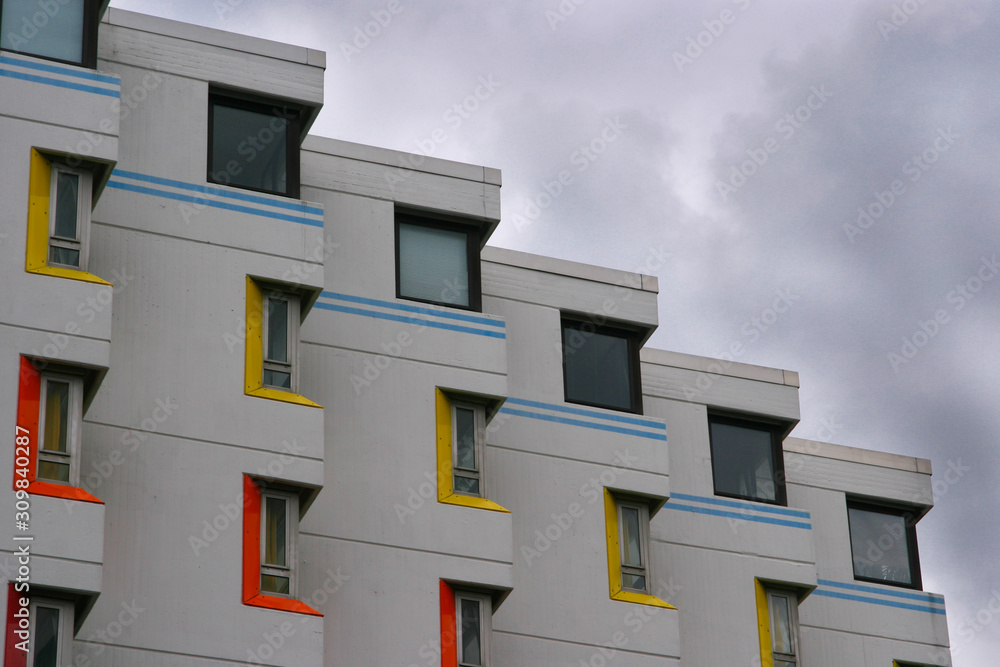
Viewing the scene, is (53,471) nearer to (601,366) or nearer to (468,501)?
(468,501)

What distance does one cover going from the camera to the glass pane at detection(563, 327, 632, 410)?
134ft

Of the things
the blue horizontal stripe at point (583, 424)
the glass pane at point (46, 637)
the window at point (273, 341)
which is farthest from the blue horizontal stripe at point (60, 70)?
the blue horizontal stripe at point (583, 424)

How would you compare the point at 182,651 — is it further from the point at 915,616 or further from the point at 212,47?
the point at 915,616

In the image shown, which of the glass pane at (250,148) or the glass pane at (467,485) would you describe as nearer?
the glass pane at (250,148)

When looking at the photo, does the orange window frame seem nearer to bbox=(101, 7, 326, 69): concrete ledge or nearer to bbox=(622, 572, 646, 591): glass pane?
bbox=(101, 7, 326, 69): concrete ledge

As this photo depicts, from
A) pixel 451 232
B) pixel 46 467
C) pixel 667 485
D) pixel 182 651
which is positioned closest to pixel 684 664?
pixel 667 485

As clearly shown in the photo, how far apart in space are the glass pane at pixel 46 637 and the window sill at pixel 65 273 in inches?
236

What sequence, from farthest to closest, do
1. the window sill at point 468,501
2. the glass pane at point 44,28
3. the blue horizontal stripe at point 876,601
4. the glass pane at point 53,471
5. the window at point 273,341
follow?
the blue horizontal stripe at point 876,601, the window sill at point 468,501, the window at point 273,341, the glass pane at point 44,28, the glass pane at point 53,471

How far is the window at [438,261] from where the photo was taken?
125 ft

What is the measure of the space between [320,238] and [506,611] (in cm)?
925

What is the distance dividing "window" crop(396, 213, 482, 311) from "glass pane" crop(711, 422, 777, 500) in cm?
901

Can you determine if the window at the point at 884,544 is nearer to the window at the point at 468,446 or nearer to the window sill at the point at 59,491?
the window at the point at 468,446

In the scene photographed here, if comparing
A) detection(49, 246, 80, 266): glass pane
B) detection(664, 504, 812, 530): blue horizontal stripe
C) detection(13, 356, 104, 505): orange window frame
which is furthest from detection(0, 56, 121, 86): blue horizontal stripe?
detection(664, 504, 812, 530): blue horizontal stripe

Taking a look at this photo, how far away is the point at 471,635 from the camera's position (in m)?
35.2
